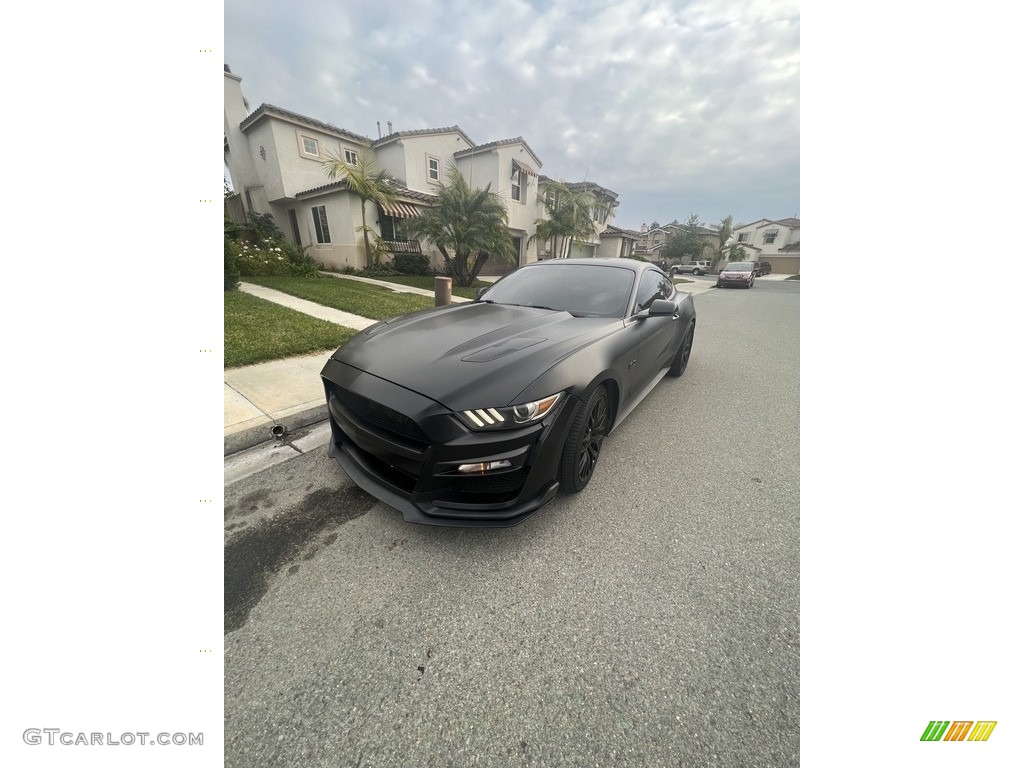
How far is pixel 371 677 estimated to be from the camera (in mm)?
1346

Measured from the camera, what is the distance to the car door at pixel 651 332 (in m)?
2.93

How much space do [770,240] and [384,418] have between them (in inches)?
2726

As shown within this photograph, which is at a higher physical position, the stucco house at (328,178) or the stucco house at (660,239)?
the stucco house at (660,239)

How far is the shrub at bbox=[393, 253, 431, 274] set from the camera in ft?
48.6

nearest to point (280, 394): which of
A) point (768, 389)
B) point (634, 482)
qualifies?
point (634, 482)

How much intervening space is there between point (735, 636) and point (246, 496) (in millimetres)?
2762

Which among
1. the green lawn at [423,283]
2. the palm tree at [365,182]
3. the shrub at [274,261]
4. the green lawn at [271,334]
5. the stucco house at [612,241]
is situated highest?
the stucco house at [612,241]

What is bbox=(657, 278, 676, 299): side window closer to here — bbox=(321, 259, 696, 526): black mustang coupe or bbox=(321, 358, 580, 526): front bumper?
bbox=(321, 259, 696, 526): black mustang coupe

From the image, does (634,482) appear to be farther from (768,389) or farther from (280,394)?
(280,394)

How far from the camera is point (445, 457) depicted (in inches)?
67.9

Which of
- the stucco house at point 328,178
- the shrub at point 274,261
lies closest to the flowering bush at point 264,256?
the shrub at point 274,261

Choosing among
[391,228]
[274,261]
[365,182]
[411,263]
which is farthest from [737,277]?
[274,261]

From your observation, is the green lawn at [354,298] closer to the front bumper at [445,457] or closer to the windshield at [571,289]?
the windshield at [571,289]

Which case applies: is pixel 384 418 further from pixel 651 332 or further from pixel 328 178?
pixel 328 178
